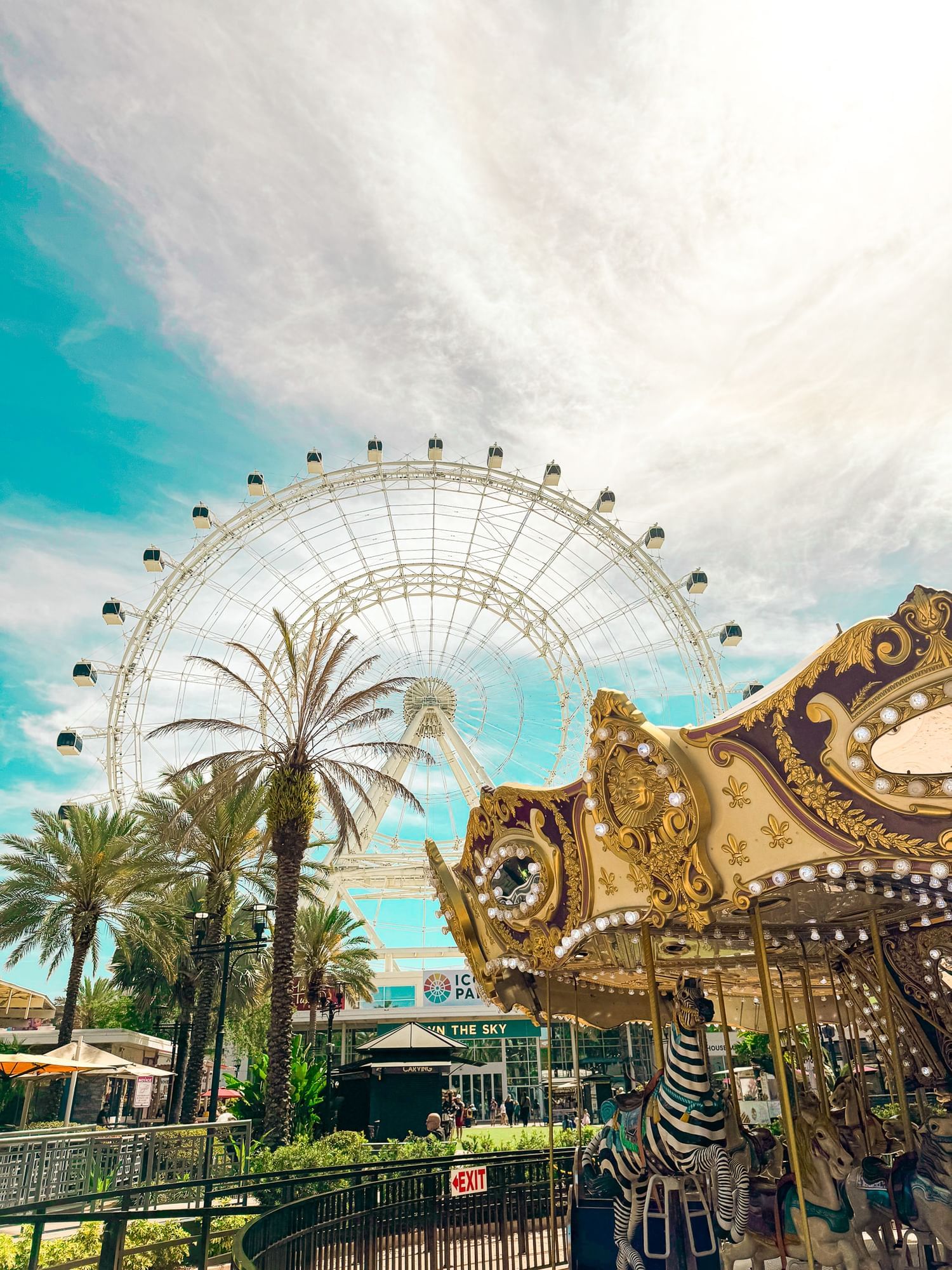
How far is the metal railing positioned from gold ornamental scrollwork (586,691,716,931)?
7.74 m

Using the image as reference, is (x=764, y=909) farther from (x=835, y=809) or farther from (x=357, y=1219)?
(x=357, y=1219)

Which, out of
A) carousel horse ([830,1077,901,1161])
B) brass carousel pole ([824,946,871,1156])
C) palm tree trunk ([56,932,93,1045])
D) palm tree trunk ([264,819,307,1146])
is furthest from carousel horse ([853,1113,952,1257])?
palm tree trunk ([56,932,93,1045])

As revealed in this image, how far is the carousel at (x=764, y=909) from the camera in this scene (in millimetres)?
5133

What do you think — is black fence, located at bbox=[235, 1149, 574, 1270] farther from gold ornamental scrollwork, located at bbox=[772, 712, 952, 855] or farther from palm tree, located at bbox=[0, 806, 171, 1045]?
palm tree, located at bbox=[0, 806, 171, 1045]

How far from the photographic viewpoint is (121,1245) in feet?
16.1

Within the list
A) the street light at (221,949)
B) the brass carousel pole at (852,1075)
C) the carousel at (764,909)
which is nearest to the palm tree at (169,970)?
the street light at (221,949)

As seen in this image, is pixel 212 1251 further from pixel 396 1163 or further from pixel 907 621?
pixel 907 621

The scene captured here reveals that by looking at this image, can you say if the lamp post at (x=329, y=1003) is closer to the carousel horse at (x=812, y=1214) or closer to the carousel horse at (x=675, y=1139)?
the carousel horse at (x=675, y=1139)

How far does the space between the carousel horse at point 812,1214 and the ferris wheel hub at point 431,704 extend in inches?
850

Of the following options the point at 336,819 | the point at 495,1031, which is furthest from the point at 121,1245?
the point at 495,1031

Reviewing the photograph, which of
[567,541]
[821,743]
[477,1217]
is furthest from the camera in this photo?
[567,541]

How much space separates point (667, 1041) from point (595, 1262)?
6.71 feet

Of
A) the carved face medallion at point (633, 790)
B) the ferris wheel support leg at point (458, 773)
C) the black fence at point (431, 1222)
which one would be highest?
the ferris wheel support leg at point (458, 773)

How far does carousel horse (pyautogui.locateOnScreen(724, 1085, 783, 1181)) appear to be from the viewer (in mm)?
6977
